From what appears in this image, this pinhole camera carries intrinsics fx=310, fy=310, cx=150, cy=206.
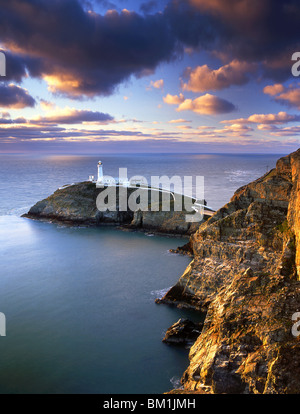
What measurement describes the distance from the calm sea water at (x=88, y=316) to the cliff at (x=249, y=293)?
305 cm

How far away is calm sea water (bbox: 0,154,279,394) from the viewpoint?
53.5 feet

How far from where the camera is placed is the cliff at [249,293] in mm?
10227

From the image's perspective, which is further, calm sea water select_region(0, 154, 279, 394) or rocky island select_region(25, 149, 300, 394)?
calm sea water select_region(0, 154, 279, 394)

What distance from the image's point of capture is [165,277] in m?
30.0

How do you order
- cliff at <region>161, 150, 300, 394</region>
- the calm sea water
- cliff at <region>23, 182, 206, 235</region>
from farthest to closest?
cliff at <region>23, 182, 206, 235</region> < the calm sea water < cliff at <region>161, 150, 300, 394</region>

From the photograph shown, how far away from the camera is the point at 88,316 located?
893 inches

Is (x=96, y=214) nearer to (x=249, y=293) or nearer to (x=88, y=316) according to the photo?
(x=88, y=316)

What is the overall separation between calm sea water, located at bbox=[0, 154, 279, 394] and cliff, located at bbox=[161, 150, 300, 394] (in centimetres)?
305

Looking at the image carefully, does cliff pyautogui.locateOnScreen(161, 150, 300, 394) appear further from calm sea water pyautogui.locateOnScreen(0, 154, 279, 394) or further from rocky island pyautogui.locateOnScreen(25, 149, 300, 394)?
calm sea water pyautogui.locateOnScreen(0, 154, 279, 394)

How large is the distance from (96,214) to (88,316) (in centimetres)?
3169

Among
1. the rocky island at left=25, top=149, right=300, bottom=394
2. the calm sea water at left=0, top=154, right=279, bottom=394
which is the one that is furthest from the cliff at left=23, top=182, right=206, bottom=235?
the rocky island at left=25, top=149, right=300, bottom=394

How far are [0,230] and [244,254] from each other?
40138 millimetres
